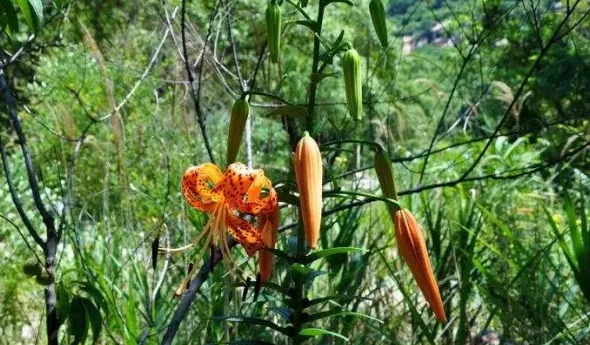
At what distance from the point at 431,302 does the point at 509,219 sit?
2630 mm

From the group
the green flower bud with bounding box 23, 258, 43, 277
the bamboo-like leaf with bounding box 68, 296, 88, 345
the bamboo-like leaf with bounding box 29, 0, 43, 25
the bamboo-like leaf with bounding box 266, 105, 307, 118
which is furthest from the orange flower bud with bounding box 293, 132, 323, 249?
the green flower bud with bounding box 23, 258, 43, 277

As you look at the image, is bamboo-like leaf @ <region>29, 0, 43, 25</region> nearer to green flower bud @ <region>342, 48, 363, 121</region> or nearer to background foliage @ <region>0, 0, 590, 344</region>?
background foliage @ <region>0, 0, 590, 344</region>

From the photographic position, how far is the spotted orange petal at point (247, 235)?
1562 mm

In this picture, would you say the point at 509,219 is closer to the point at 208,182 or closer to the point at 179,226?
the point at 179,226

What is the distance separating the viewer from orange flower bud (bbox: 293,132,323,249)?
137cm

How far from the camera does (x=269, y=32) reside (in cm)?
159

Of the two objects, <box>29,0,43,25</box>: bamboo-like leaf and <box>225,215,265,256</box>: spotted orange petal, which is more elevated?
<box>29,0,43,25</box>: bamboo-like leaf

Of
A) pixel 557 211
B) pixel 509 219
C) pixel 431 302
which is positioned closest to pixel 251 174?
pixel 431 302

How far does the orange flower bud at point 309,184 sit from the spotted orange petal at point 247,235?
18 centimetres

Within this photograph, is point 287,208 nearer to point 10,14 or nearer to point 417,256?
point 417,256

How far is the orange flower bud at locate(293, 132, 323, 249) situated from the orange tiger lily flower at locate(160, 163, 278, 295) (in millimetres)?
106

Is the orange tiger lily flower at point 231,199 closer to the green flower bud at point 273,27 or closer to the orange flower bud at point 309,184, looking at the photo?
the orange flower bud at point 309,184

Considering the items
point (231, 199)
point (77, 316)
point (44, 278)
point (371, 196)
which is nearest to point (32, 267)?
point (44, 278)

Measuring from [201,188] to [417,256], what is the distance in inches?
18.7
